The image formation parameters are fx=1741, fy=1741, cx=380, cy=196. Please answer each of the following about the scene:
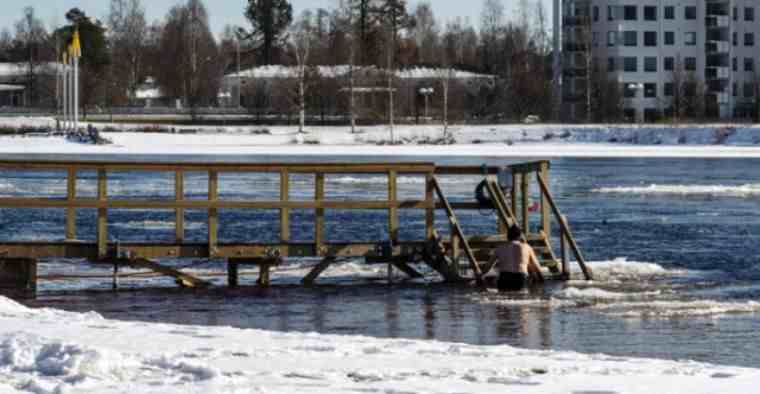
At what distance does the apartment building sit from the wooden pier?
367 ft

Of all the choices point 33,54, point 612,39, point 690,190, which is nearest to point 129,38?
point 33,54

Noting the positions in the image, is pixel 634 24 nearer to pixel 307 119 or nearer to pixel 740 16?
pixel 740 16

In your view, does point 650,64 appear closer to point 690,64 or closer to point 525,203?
point 690,64

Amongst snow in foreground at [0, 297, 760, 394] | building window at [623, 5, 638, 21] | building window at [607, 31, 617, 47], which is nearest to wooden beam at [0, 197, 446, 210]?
snow in foreground at [0, 297, 760, 394]

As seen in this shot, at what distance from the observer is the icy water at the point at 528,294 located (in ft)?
77.0

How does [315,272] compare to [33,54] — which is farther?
[33,54]

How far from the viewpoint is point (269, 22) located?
189 metres

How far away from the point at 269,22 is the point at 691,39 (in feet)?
187

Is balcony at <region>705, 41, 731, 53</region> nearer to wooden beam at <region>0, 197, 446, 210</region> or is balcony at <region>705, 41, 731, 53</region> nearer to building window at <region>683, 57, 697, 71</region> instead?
building window at <region>683, 57, 697, 71</region>

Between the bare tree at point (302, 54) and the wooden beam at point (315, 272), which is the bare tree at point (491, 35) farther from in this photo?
the wooden beam at point (315, 272)

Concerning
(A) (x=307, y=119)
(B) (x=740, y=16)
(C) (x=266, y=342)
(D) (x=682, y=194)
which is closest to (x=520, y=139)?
(A) (x=307, y=119)

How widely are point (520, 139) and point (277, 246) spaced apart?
288 feet

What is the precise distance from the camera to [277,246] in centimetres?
2912

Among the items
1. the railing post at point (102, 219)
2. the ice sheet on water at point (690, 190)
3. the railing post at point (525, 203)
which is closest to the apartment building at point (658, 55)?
the ice sheet on water at point (690, 190)
